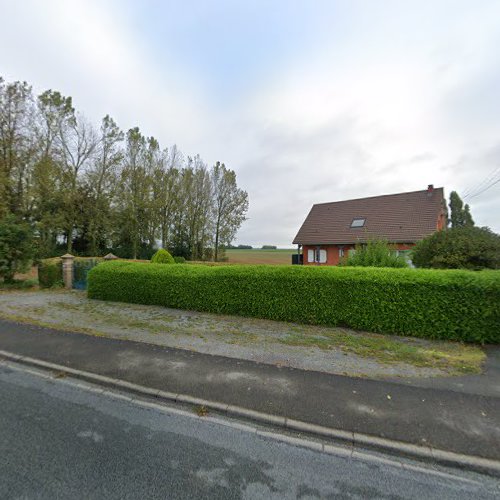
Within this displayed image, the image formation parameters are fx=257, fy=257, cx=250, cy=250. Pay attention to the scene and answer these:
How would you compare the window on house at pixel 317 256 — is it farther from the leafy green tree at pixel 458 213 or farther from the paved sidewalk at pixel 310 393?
the leafy green tree at pixel 458 213

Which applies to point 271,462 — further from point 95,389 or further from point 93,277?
point 93,277

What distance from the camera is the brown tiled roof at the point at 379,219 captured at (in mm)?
19828

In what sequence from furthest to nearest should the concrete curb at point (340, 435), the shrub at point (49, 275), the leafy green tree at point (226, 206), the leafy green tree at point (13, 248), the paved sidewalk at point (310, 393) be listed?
the leafy green tree at point (226, 206) < the shrub at point (49, 275) < the leafy green tree at point (13, 248) < the paved sidewalk at point (310, 393) < the concrete curb at point (340, 435)

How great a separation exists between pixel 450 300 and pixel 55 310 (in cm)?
1067

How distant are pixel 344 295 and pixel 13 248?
1405 centimetres

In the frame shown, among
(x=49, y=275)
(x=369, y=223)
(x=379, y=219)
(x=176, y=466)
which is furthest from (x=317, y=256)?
(x=176, y=466)

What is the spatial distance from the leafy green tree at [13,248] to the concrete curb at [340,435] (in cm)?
1114

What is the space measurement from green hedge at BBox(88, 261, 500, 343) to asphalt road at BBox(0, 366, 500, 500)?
406 centimetres

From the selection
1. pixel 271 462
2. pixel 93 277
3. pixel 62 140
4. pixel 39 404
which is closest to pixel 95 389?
pixel 39 404

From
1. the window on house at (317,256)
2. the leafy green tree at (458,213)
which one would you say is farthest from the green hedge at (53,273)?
the leafy green tree at (458,213)

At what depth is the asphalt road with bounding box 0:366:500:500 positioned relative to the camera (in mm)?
2168

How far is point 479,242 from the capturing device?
8.23 metres

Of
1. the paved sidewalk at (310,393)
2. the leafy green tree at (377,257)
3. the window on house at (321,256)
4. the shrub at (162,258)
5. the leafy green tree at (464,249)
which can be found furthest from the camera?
the window on house at (321,256)

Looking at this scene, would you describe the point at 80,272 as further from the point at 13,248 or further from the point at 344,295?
the point at 344,295
